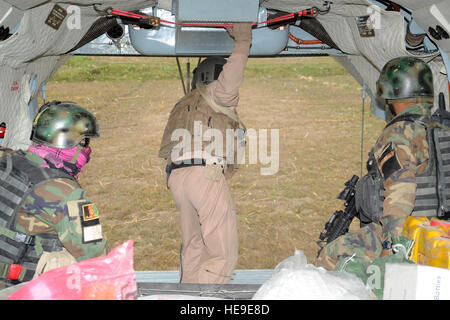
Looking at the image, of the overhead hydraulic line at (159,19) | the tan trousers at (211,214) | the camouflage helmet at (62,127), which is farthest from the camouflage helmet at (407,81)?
the camouflage helmet at (62,127)

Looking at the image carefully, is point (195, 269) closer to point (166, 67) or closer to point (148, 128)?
point (148, 128)

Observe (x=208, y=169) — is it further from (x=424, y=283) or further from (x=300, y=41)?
(x=424, y=283)

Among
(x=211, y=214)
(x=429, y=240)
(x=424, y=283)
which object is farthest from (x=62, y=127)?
(x=429, y=240)

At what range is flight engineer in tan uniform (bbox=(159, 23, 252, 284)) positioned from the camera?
321cm

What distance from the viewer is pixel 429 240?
2.18 m

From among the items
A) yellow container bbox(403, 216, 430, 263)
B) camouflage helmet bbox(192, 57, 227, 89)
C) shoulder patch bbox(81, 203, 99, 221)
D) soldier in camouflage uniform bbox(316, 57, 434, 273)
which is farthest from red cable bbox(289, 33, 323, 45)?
shoulder patch bbox(81, 203, 99, 221)

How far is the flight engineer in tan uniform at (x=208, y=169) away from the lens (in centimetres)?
321

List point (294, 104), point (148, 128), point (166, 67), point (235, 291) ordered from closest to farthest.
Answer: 1. point (235, 291)
2. point (148, 128)
3. point (294, 104)
4. point (166, 67)

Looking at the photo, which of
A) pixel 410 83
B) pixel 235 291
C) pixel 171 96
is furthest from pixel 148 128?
Answer: pixel 235 291

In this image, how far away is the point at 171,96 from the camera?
13.9 metres

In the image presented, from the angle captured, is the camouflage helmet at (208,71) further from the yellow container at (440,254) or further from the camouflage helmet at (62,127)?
the yellow container at (440,254)

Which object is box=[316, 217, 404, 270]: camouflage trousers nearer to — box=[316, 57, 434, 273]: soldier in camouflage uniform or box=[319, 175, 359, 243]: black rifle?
box=[316, 57, 434, 273]: soldier in camouflage uniform
